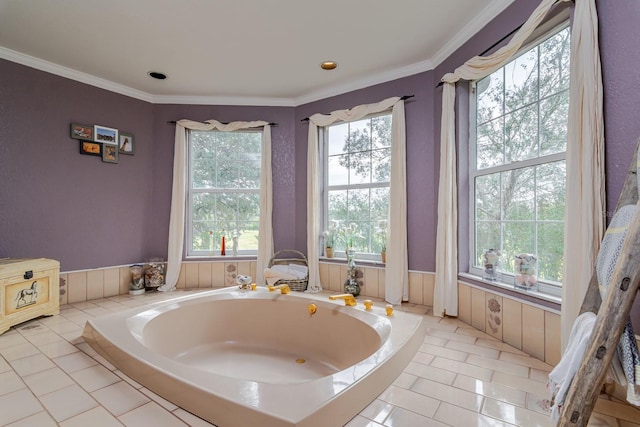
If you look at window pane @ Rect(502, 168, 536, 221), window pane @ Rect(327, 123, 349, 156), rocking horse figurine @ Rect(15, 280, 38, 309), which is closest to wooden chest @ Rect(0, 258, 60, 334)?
rocking horse figurine @ Rect(15, 280, 38, 309)

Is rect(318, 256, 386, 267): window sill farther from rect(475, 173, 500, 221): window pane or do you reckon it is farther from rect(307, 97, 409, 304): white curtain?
rect(475, 173, 500, 221): window pane

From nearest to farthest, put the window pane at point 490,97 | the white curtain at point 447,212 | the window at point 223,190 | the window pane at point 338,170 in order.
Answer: the window pane at point 490,97
the white curtain at point 447,212
the window pane at point 338,170
the window at point 223,190

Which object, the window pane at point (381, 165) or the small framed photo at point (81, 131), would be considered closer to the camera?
the small framed photo at point (81, 131)

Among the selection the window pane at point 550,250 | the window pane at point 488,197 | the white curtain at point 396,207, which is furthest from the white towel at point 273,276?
the window pane at point 550,250

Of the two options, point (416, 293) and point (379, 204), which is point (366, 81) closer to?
point (379, 204)

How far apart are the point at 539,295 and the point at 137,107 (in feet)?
12.6

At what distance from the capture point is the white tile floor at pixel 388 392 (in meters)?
1.05

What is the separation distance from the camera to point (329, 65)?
269 cm

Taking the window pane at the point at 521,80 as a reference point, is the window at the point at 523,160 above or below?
below

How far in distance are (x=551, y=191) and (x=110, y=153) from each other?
3.66 m

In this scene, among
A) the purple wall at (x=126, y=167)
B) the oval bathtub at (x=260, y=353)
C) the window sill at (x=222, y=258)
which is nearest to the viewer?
the oval bathtub at (x=260, y=353)

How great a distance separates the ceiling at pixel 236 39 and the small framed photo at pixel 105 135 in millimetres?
424

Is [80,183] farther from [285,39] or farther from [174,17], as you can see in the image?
[285,39]

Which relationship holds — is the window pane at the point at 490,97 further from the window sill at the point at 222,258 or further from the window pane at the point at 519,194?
the window sill at the point at 222,258
